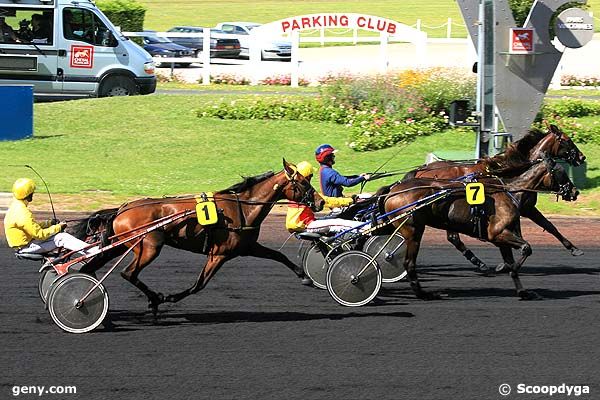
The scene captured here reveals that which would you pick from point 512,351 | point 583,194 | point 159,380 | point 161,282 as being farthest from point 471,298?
point 583,194

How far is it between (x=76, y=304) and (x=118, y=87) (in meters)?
16.0

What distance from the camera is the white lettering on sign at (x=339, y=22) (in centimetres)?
2761

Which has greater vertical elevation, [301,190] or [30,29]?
[30,29]

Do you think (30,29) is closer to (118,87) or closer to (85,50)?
(85,50)

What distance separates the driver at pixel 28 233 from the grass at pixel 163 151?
6.31 m

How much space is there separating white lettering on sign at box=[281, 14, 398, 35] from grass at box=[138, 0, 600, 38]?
69.0ft

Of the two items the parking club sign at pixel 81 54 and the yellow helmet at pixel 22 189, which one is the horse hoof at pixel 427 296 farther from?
the parking club sign at pixel 81 54

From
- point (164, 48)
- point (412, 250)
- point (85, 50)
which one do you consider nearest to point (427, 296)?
point (412, 250)

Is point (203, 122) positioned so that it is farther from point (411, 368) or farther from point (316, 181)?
point (411, 368)

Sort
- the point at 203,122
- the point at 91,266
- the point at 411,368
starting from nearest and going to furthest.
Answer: the point at 411,368 < the point at 91,266 < the point at 203,122

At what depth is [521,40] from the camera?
16.5 meters

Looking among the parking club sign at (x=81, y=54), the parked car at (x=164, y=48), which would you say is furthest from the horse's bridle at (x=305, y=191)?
the parked car at (x=164, y=48)

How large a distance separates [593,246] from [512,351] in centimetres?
558

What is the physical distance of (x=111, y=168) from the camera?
1891cm
